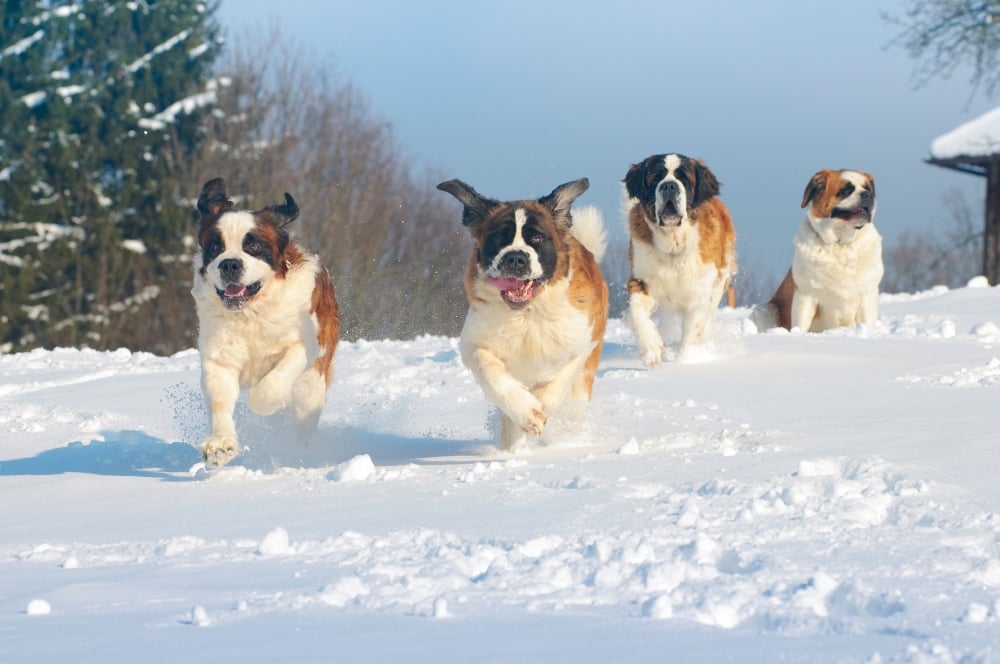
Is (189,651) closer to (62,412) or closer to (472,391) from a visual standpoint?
(472,391)

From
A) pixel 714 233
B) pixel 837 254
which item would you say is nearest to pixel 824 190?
pixel 837 254

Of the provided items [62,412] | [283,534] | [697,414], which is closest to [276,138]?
[62,412]

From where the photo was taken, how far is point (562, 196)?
21.4ft

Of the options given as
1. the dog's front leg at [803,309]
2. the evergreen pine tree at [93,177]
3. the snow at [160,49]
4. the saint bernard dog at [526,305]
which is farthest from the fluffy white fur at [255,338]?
the snow at [160,49]

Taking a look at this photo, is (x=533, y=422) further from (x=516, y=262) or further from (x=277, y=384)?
(x=277, y=384)

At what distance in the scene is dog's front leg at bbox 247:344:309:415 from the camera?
20.6 feet

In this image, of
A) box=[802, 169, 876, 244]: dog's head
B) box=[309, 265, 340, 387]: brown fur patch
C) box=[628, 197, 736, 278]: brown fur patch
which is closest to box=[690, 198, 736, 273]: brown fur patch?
box=[628, 197, 736, 278]: brown fur patch

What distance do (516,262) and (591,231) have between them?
1185mm

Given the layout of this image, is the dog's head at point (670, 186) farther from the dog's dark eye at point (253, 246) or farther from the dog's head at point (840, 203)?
the dog's dark eye at point (253, 246)

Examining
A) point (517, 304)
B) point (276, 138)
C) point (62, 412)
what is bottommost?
point (62, 412)

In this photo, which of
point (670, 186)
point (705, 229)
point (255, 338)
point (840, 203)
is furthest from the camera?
point (840, 203)

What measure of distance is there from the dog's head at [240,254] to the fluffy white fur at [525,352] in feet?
3.36

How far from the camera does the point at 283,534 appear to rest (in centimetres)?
434

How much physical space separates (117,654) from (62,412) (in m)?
6.23
